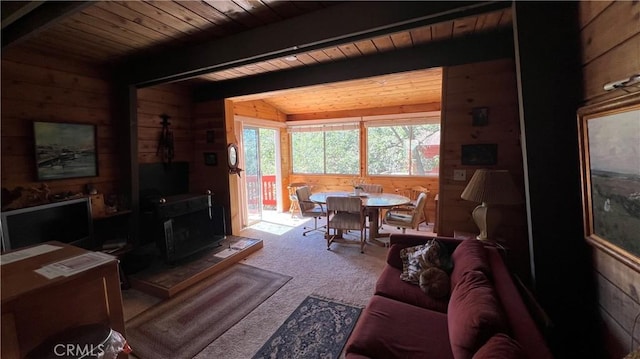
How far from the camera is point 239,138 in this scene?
497 centimetres

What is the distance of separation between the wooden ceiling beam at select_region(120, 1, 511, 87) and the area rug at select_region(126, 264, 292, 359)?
2.30 metres

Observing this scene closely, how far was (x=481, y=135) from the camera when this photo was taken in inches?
109

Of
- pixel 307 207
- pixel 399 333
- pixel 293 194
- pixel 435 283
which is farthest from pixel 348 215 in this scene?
pixel 399 333

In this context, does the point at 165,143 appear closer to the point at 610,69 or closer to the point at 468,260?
Answer: the point at 468,260

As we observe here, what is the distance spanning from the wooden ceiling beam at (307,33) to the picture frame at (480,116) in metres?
1.14

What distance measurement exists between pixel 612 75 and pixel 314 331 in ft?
7.91

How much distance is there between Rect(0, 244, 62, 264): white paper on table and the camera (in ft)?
4.37

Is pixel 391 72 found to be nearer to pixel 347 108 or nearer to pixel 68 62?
pixel 347 108

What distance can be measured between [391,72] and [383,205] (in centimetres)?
176

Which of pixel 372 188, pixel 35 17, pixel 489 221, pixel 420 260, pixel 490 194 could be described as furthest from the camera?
pixel 372 188

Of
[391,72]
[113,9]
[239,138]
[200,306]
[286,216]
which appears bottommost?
[200,306]

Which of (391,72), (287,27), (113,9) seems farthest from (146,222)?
(391,72)

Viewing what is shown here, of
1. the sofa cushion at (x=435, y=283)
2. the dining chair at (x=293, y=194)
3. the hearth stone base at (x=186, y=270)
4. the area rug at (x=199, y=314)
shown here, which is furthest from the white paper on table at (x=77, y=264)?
the dining chair at (x=293, y=194)

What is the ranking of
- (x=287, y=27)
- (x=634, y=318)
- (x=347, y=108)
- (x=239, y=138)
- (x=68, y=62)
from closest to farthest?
(x=634, y=318) < (x=287, y=27) < (x=68, y=62) < (x=239, y=138) < (x=347, y=108)
